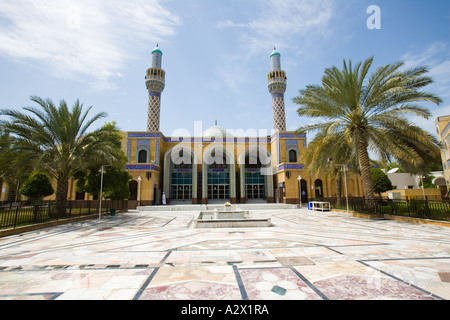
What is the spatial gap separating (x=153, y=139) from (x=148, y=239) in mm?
18554

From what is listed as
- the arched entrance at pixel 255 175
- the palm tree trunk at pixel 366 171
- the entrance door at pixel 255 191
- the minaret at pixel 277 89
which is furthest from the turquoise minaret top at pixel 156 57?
the palm tree trunk at pixel 366 171

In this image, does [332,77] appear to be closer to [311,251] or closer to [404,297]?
[311,251]

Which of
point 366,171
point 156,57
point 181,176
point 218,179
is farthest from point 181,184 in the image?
point 366,171

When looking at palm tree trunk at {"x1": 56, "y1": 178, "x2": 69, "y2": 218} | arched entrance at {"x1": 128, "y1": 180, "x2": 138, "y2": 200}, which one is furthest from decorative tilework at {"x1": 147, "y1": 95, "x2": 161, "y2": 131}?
palm tree trunk at {"x1": 56, "y1": 178, "x2": 69, "y2": 218}

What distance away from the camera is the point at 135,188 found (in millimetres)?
22078

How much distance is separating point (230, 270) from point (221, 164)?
24.6m

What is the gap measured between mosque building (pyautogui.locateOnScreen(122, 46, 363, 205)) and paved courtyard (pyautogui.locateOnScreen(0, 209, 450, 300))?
1645 centimetres

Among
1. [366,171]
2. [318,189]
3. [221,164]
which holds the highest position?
[221,164]

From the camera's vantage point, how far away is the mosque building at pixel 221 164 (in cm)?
2242

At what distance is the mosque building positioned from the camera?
22.4 m

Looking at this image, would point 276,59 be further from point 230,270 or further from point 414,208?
point 230,270

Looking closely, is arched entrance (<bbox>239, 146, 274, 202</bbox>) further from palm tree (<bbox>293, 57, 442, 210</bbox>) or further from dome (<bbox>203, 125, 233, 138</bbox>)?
palm tree (<bbox>293, 57, 442, 210</bbox>)

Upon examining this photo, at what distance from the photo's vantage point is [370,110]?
1116 centimetres
